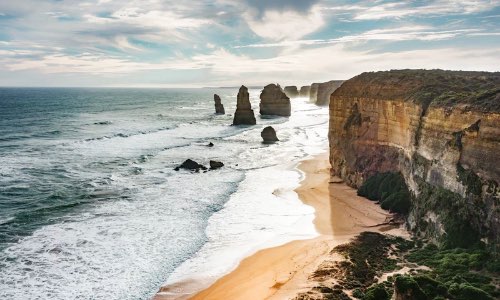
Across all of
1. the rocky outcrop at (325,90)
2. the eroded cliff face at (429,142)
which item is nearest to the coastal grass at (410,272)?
the eroded cliff face at (429,142)

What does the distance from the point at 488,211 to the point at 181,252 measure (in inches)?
549

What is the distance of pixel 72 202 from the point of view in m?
28.1

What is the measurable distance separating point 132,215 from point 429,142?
18114 millimetres

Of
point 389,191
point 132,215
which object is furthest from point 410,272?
point 132,215

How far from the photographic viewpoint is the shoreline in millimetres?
16219

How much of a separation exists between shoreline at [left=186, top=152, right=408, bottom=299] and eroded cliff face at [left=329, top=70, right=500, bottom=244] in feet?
8.46

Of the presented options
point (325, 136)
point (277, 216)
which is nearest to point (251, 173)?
point (277, 216)

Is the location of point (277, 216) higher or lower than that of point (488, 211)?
lower

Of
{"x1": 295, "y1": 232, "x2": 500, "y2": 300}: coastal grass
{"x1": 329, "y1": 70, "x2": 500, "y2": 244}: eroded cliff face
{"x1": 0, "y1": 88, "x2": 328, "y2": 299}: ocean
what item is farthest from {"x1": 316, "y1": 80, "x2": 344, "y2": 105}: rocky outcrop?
{"x1": 295, "y1": 232, "x2": 500, "y2": 300}: coastal grass

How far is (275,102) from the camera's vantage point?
306ft

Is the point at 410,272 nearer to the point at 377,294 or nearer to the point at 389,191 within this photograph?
the point at 377,294

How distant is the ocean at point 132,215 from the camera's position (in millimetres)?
17781

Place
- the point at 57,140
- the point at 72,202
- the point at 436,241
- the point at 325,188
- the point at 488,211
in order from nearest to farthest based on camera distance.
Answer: the point at 488,211, the point at 436,241, the point at 72,202, the point at 325,188, the point at 57,140

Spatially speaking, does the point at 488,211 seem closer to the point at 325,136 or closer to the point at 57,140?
the point at 325,136
